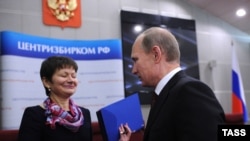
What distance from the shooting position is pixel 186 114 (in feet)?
3.32

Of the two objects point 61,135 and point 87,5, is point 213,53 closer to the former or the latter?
point 87,5

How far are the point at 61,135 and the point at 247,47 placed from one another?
5.96 metres

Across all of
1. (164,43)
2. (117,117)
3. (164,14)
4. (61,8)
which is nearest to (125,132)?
(117,117)

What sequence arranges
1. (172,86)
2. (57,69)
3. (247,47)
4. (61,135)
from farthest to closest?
(247,47) < (57,69) < (61,135) < (172,86)

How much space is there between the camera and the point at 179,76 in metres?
1.19

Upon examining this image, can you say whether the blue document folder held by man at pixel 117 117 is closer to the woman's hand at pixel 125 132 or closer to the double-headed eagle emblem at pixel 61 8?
the woman's hand at pixel 125 132

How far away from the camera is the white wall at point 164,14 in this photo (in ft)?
14.0

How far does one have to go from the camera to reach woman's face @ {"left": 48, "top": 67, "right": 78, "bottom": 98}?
1.73 meters

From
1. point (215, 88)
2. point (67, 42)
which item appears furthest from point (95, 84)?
point (215, 88)

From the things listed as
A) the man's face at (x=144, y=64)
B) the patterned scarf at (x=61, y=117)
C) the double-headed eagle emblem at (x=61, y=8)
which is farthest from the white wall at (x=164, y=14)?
the man's face at (x=144, y=64)

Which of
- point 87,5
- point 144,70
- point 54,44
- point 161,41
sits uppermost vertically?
point 87,5

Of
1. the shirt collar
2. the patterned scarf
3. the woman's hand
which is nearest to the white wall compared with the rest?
the patterned scarf

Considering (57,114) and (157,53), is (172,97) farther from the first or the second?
(57,114)

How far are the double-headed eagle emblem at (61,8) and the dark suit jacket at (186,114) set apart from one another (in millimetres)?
3581
